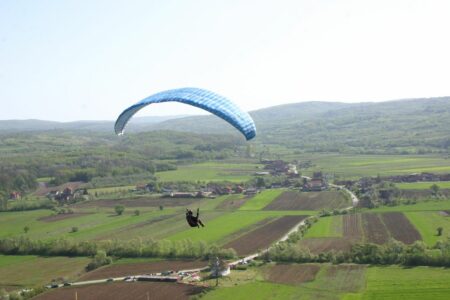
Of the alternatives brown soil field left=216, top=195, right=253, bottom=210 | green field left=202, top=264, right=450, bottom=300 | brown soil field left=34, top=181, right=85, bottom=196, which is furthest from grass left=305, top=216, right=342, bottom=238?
brown soil field left=34, top=181, right=85, bottom=196

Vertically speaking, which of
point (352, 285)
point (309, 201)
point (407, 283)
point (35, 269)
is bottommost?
point (35, 269)

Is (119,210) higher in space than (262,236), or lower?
higher

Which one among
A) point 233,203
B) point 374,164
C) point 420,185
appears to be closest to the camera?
point 233,203

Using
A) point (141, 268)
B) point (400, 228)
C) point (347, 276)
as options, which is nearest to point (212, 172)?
point (400, 228)

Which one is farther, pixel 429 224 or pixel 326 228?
pixel 326 228

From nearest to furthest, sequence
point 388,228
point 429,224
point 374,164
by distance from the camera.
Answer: point 388,228, point 429,224, point 374,164

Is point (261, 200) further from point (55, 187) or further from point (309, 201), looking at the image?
point (55, 187)
